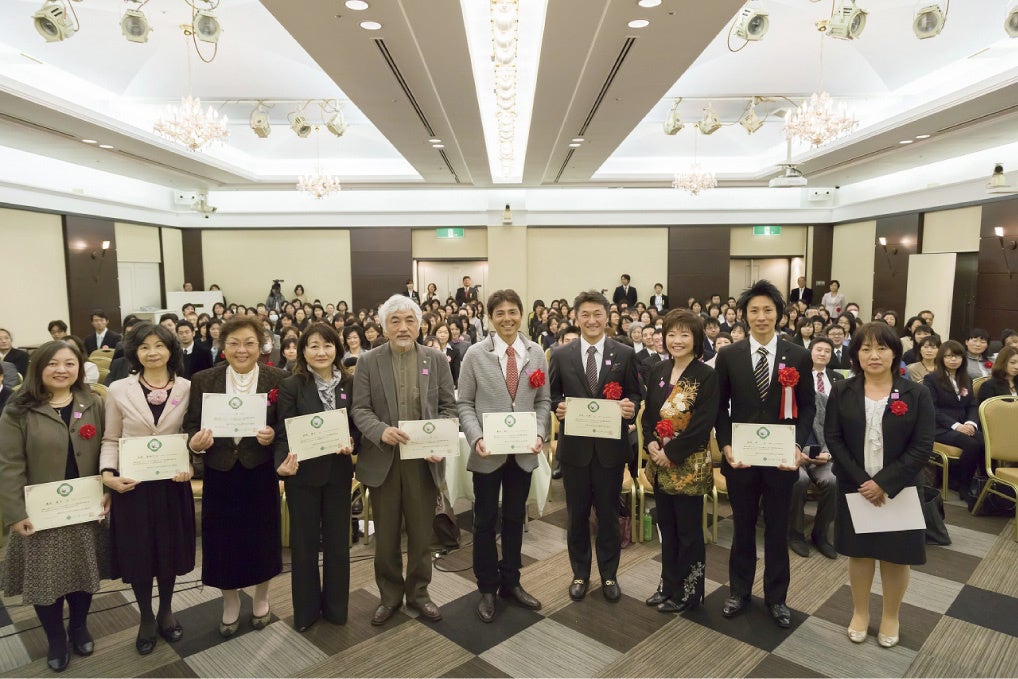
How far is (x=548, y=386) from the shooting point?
3.25 m

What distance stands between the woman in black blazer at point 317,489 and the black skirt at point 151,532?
537 mm

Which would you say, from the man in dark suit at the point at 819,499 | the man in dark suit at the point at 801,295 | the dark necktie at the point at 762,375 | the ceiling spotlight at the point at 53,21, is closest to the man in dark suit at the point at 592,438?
the dark necktie at the point at 762,375

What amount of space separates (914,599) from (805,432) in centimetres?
144

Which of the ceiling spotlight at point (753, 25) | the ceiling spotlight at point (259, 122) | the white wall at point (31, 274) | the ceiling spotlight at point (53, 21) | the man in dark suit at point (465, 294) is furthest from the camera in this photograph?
the man in dark suit at point (465, 294)

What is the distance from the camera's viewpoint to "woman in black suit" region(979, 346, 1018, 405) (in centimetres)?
464

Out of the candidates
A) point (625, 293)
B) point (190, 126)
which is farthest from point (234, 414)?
point (625, 293)

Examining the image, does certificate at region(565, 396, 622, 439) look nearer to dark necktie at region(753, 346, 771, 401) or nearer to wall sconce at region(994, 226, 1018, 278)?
dark necktie at region(753, 346, 771, 401)

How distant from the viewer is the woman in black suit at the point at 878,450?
270 centimetres

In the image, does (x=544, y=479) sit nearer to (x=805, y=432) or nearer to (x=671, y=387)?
(x=671, y=387)

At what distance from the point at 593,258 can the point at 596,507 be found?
13.4 meters

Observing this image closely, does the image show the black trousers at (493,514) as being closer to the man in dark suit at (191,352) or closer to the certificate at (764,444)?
the certificate at (764,444)

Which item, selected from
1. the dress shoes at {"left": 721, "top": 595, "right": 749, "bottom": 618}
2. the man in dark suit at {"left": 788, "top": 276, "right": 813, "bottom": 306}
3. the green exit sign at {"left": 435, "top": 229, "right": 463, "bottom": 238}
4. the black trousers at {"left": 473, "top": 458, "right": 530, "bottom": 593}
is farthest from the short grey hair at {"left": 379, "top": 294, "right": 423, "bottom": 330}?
the man in dark suit at {"left": 788, "top": 276, "right": 813, "bottom": 306}

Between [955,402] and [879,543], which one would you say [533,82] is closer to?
[955,402]

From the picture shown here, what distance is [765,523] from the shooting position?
9.86 feet
